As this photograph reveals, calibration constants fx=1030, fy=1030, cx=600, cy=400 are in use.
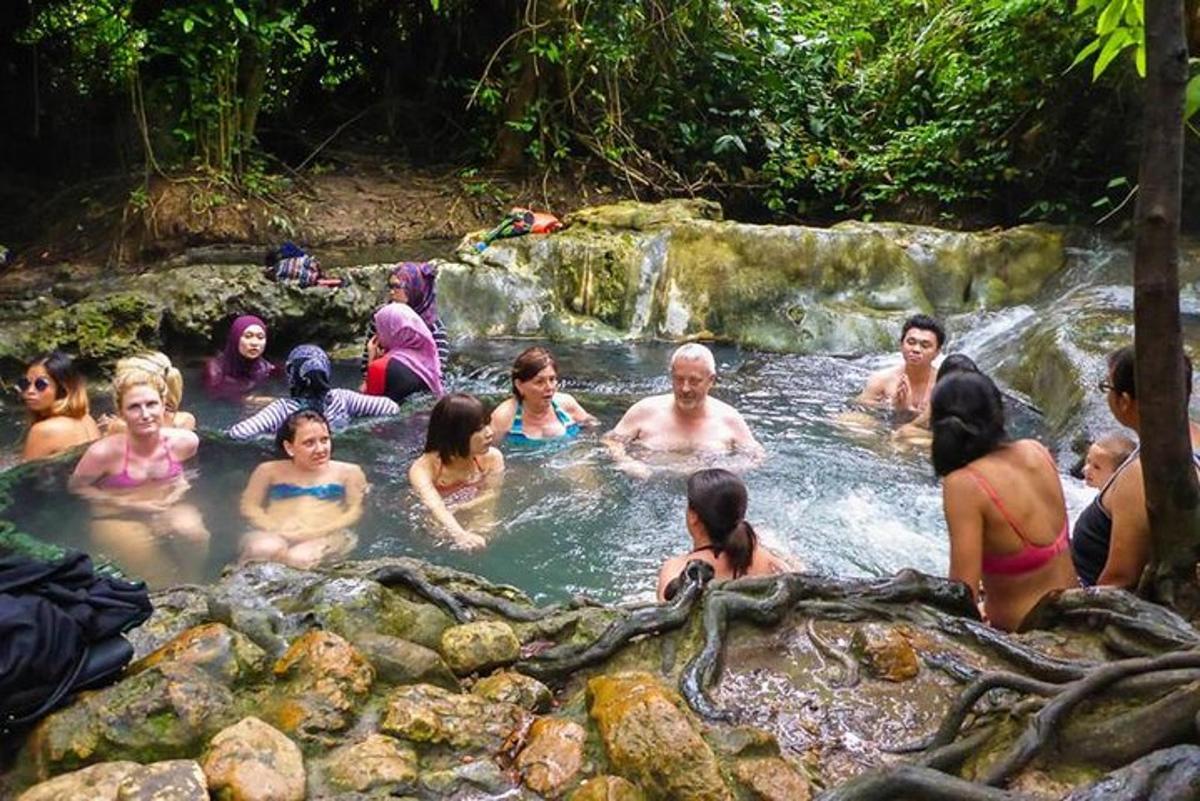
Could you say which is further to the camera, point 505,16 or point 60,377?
point 505,16

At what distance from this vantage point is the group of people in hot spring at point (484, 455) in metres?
3.28

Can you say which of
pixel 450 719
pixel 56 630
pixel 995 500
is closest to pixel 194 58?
pixel 56 630

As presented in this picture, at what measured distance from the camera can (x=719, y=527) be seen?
3613 millimetres

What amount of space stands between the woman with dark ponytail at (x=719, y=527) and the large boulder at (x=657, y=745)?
4.06 feet

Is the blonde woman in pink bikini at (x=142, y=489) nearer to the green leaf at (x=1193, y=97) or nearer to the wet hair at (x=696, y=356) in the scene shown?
the wet hair at (x=696, y=356)

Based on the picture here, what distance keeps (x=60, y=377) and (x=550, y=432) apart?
280cm

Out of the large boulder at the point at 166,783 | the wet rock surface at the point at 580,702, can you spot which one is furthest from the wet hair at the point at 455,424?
the large boulder at the point at 166,783

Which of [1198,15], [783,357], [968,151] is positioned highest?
[1198,15]

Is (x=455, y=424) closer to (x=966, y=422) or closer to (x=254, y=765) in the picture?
(x=966, y=422)

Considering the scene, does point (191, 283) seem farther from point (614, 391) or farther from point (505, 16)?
point (505, 16)

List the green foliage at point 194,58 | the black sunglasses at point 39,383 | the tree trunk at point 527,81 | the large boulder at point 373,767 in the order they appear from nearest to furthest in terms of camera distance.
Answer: the large boulder at point 373,767 < the black sunglasses at point 39,383 < the green foliage at point 194,58 < the tree trunk at point 527,81

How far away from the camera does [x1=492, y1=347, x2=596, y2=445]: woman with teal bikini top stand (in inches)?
246

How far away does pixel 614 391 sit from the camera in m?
8.43

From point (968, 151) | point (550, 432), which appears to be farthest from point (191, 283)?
point (968, 151)
